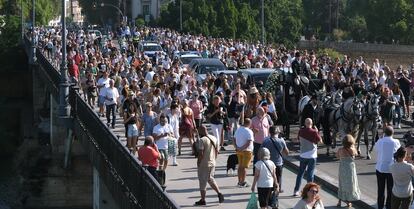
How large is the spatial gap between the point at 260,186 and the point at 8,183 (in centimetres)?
3729

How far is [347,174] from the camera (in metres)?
18.7

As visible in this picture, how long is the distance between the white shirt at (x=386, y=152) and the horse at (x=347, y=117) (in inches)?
274

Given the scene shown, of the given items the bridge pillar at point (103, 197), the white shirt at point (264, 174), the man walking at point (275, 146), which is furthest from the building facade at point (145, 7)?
the white shirt at point (264, 174)

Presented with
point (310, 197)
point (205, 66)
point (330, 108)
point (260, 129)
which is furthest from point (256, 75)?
point (310, 197)

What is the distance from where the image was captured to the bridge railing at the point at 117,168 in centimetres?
1512

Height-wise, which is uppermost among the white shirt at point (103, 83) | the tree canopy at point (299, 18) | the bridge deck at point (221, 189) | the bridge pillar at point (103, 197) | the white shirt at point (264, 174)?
the tree canopy at point (299, 18)

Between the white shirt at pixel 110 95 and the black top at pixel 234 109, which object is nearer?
the black top at pixel 234 109

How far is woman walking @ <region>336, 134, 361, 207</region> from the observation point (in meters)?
18.6

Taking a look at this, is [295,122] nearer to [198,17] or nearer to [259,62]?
[259,62]

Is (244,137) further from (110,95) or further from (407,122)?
(407,122)

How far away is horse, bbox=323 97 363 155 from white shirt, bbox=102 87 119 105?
7.22m

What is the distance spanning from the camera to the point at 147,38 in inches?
2864

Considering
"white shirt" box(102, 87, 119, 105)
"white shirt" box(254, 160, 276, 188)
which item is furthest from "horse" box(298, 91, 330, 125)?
"white shirt" box(254, 160, 276, 188)

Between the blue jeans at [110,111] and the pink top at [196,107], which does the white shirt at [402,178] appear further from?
the blue jeans at [110,111]
